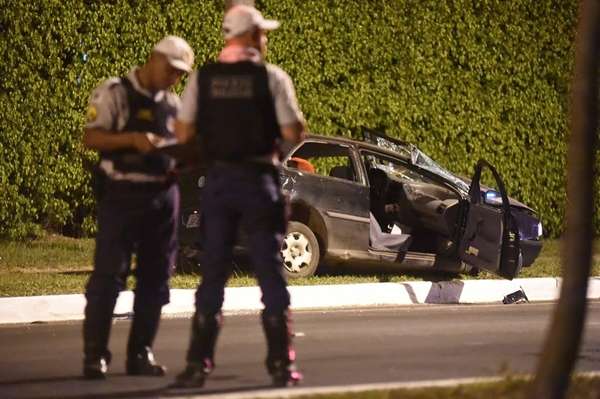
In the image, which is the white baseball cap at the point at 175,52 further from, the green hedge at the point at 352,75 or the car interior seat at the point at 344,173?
the green hedge at the point at 352,75

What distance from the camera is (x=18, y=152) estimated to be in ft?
47.9

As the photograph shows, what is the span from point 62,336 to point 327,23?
22.7 feet

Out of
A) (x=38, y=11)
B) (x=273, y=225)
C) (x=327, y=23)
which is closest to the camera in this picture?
(x=273, y=225)

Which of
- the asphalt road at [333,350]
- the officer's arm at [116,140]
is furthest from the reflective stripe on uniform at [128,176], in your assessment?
the asphalt road at [333,350]

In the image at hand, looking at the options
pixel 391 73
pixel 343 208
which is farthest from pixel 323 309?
pixel 391 73

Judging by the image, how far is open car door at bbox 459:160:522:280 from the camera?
12883mm

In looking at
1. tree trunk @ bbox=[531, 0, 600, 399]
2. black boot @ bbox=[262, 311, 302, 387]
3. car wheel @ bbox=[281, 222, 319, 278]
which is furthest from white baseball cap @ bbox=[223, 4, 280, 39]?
car wheel @ bbox=[281, 222, 319, 278]

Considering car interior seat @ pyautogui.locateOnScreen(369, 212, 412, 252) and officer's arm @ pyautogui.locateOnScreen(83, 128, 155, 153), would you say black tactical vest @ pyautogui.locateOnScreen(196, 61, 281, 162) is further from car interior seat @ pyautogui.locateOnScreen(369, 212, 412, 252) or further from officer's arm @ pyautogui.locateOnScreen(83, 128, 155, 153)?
car interior seat @ pyautogui.locateOnScreen(369, 212, 412, 252)

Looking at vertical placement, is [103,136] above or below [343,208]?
above

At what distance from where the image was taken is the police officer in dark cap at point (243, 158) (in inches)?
278

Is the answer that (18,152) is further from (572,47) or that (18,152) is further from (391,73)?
(572,47)

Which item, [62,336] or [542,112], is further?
[542,112]

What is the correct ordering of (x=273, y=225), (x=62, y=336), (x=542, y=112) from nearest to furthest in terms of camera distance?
(x=273, y=225) < (x=62, y=336) < (x=542, y=112)

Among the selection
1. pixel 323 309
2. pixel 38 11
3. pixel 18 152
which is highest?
pixel 38 11
